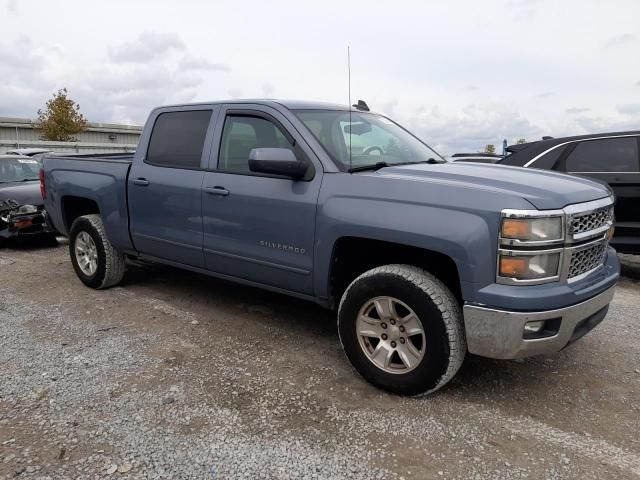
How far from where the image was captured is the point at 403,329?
3.12 metres

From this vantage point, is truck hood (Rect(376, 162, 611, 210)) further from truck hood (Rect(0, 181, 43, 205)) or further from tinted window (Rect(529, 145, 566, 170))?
truck hood (Rect(0, 181, 43, 205))

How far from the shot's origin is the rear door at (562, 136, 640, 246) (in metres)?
5.85

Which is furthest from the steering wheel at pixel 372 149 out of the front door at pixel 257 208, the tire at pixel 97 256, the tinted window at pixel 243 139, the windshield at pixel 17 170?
the windshield at pixel 17 170

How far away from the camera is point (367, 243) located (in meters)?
Result: 3.38

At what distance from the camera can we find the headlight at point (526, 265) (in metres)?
2.75

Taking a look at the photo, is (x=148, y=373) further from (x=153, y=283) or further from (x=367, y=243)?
(x=153, y=283)

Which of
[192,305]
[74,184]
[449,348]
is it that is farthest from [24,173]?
[449,348]

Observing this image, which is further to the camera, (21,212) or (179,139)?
(21,212)

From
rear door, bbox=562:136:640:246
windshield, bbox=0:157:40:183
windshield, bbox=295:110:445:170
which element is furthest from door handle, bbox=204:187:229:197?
windshield, bbox=0:157:40:183

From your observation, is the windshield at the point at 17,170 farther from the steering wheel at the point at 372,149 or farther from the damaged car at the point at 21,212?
the steering wheel at the point at 372,149

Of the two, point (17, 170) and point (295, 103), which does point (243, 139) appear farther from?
point (17, 170)

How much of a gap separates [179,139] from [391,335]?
2.56 meters

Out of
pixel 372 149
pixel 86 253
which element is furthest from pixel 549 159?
pixel 86 253

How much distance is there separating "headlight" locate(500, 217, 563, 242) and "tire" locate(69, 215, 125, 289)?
3877 mm
